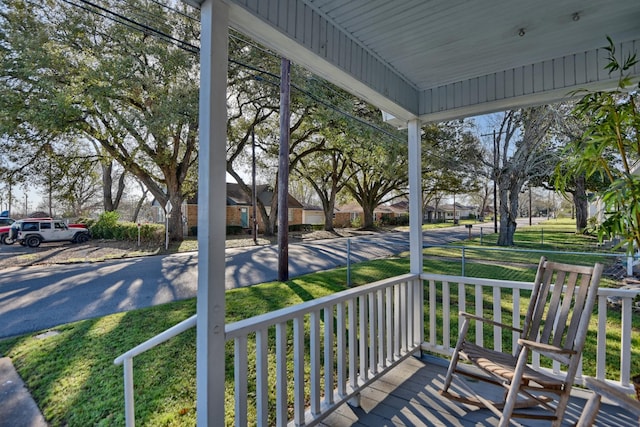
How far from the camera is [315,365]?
77.1 inches

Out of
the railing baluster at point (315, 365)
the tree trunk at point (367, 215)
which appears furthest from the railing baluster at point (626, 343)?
the tree trunk at point (367, 215)

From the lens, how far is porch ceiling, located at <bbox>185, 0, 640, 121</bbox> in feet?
6.01

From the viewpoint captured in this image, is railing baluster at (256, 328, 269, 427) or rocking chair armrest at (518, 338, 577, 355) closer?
railing baluster at (256, 328, 269, 427)

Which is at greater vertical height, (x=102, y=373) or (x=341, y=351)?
(x=341, y=351)

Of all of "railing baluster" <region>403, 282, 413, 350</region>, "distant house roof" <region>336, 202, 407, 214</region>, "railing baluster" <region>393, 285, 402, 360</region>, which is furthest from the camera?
"distant house roof" <region>336, 202, 407, 214</region>

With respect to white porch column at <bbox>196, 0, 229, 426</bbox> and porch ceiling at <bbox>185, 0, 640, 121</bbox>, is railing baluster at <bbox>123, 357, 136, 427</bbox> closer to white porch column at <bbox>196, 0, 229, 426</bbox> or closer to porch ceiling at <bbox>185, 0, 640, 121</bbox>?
white porch column at <bbox>196, 0, 229, 426</bbox>

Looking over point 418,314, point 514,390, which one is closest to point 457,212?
point 418,314

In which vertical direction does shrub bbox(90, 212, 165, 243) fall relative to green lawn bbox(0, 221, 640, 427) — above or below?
above

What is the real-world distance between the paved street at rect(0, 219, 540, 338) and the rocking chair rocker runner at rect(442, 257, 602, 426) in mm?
4698

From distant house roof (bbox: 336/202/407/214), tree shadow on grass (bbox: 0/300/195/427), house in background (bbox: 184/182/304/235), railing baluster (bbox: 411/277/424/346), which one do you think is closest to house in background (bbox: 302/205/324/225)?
distant house roof (bbox: 336/202/407/214)

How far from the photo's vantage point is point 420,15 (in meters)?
1.97

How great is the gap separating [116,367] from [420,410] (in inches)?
110

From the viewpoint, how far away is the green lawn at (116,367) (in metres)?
2.40

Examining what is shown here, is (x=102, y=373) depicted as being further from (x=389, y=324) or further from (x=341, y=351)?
(x=389, y=324)
